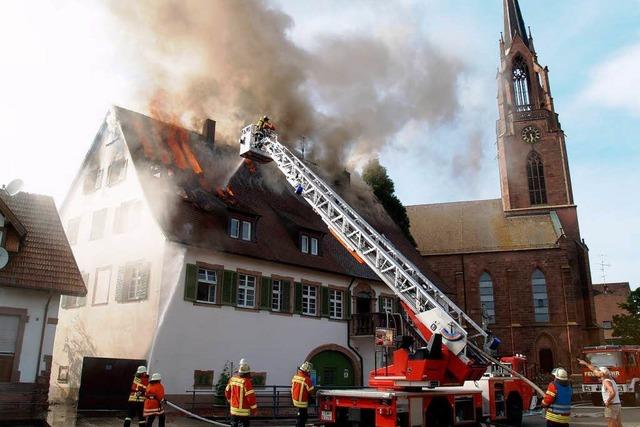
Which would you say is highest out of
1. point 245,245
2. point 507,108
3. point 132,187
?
point 507,108

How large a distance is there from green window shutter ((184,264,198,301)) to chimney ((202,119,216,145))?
842cm

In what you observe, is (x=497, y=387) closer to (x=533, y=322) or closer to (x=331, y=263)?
(x=331, y=263)

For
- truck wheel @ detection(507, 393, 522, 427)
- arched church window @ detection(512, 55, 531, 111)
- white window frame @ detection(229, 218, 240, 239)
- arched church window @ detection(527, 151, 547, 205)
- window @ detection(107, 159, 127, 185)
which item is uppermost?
arched church window @ detection(512, 55, 531, 111)

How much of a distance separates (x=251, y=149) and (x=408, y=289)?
8.81 meters

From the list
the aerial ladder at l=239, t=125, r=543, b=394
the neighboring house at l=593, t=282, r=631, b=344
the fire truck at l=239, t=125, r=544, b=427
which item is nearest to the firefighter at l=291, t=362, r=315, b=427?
the fire truck at l=239, t=125, r=544, b=427

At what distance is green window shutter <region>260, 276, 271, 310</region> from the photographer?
72.2 ft

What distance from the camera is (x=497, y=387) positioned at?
51.4ft

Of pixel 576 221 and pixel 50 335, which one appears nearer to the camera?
pixel 50 335

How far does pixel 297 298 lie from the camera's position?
930 inches

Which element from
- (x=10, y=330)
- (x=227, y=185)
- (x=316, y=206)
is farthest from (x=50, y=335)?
(x=227, y=185)

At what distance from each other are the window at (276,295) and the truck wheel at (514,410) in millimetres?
9925

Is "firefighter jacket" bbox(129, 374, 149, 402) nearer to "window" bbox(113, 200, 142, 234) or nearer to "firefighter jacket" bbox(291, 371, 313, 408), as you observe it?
"firefighter jacket" bbox(291, 371, 313, 408)

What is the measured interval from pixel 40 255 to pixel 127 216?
18.0 ft

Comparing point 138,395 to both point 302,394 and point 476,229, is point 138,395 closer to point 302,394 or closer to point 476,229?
point 302,394
